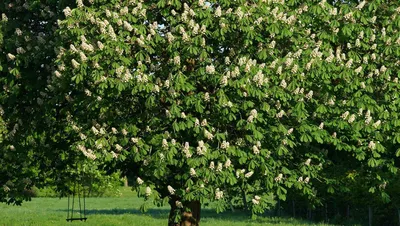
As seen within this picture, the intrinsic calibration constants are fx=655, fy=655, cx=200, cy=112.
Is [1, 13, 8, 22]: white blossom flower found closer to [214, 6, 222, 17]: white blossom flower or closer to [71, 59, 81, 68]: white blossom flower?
[71, 59, 81, 68]: white blossom flower

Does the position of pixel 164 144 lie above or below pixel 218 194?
above

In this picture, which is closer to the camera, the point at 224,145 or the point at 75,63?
the point at 75,63

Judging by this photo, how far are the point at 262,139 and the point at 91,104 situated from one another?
14.0ft

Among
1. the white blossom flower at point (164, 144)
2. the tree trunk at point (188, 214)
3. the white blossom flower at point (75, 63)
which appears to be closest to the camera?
the white blossom flower at point (75, 63)

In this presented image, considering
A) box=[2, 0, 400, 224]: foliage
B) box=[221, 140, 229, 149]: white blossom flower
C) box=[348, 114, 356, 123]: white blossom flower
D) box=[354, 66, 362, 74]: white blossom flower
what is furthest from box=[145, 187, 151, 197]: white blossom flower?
box=[354, 66, 362, 74]: white blossom flower

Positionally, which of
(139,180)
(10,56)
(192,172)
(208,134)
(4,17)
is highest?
(4,17)

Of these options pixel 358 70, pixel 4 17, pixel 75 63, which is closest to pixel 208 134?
pixel 75 63

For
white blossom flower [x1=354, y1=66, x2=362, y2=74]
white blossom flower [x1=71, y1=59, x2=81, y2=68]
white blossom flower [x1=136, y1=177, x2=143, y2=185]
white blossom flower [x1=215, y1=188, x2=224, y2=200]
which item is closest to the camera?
white blossom flower [x1=71, y1=59, x2=81, y2=68]

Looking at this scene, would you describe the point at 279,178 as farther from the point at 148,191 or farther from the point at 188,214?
the point at 188,214

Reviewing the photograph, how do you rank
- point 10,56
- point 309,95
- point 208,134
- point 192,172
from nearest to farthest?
1. point 192,172
2. point 208,134
3. point 309,95
4. point 10,56

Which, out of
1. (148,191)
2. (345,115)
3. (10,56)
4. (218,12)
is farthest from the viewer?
(10,56)

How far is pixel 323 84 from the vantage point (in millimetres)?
16469

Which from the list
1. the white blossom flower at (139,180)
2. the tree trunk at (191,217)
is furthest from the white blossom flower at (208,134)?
the tree trunk at (191,217)

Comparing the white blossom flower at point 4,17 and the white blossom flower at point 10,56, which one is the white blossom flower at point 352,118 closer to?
the white blossom flower at point 10,56
